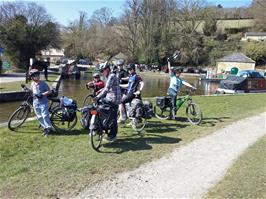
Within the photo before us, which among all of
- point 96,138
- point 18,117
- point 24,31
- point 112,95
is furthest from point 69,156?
point 24,31

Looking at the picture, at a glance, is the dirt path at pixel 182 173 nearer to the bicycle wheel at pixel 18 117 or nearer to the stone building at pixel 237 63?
the bicycle wheel at pixel 18 117

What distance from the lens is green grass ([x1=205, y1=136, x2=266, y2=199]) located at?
602 cm

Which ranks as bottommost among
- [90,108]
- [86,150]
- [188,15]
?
[86,150]

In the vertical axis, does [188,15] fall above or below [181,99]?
above

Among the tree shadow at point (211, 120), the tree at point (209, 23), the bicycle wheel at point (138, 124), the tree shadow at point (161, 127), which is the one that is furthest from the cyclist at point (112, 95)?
the tree at point (209, 23)

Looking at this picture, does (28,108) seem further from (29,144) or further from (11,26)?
(11,26)

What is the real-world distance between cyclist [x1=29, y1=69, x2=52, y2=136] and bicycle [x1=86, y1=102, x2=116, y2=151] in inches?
Answer: 49.3

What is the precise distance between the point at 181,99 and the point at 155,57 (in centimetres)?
6070

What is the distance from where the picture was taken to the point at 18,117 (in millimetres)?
10117

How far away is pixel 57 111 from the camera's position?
10.2m

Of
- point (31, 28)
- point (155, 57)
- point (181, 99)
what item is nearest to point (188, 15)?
point (155, 57)

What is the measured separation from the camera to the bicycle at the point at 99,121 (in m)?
8.18

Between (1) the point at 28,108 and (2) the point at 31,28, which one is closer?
(1) the point at 28,108

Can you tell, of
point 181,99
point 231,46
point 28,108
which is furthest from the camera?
point 231,46
